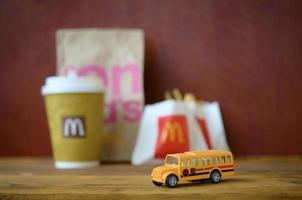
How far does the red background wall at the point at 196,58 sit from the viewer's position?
1.38 metres

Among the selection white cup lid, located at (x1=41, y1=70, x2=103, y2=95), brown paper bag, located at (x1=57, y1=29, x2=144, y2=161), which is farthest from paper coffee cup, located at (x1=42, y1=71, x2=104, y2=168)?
brown paper bag, located at (x1=57, y1=29, x2=144, y2=161)

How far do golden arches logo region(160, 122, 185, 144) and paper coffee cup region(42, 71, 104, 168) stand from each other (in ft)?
0.69

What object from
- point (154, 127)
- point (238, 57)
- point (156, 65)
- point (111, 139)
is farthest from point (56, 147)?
point (238, 57)

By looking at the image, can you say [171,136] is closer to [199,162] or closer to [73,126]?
[73,126]

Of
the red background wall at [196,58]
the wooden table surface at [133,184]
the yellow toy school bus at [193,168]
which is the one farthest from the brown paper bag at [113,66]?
the yellow toy school bus at [193,168]

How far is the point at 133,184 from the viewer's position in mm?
814

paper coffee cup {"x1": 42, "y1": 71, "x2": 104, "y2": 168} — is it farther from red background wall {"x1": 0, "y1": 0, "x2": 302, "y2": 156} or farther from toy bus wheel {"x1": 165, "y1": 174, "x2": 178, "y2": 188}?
toy bus wheel {"x1": 165, "y1": 174, "x2": 178, "y2": 188}

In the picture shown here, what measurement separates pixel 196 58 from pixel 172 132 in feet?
1.14

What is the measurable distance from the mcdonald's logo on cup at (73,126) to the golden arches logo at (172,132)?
9.7 inches

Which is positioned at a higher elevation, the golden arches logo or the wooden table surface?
the golden arches logo

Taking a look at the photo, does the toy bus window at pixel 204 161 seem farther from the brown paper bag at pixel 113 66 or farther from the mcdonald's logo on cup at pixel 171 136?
the brown paper bag at pixel 113 66

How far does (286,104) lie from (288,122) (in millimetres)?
64

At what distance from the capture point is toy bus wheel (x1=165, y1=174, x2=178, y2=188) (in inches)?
29.9

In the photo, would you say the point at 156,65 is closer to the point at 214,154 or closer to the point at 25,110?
the point at 25,110
